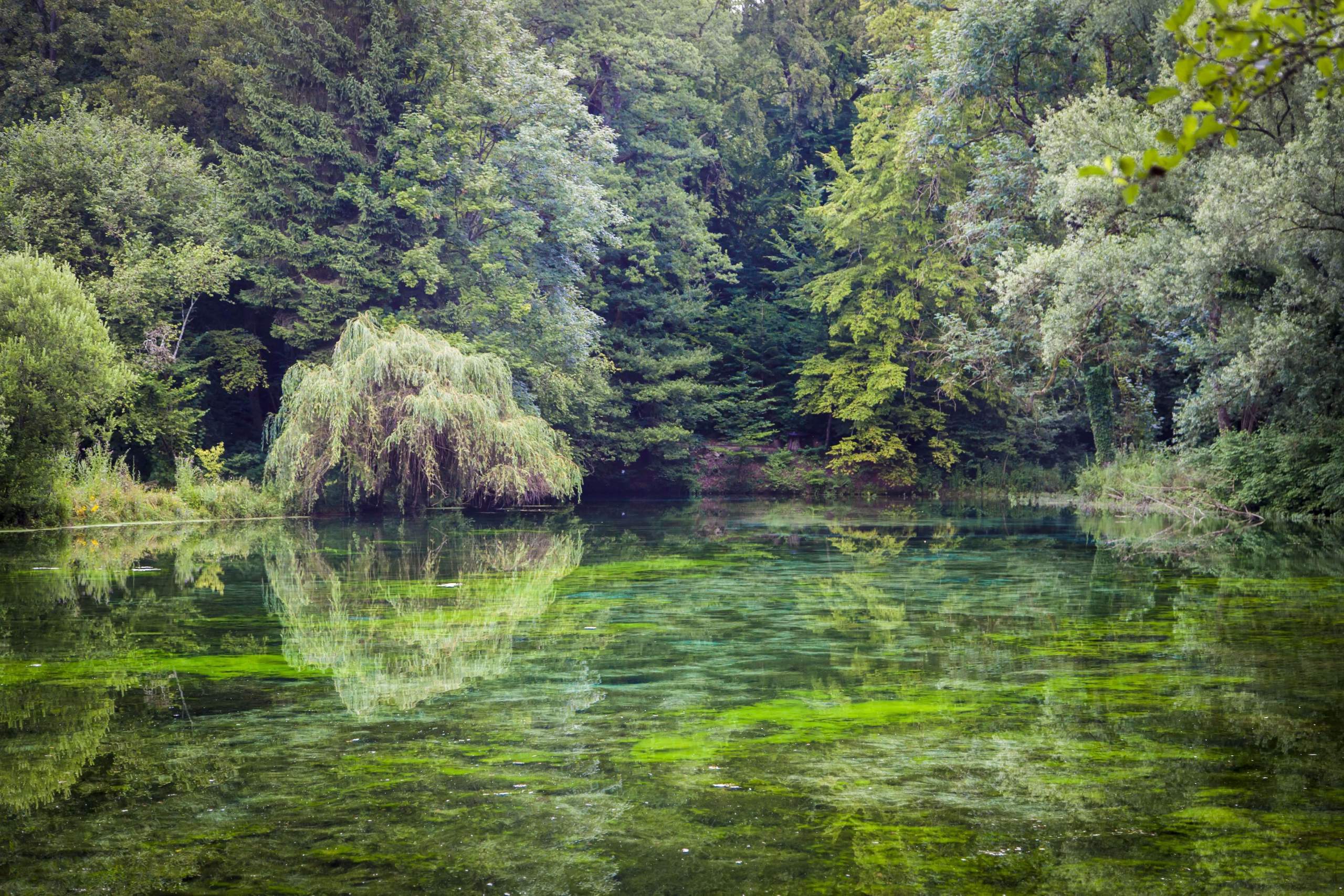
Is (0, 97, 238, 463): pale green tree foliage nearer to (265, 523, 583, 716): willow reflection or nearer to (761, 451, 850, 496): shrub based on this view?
(265, 523, 583, 716): willow reflection

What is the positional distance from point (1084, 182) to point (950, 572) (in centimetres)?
769

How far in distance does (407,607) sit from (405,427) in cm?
1008

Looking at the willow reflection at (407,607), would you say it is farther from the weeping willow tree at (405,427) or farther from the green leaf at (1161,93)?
the green leaf at (1161,93)

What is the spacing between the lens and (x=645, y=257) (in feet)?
96.1

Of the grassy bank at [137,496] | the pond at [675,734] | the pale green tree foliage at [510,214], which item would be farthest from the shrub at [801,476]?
the pond at [675,734]

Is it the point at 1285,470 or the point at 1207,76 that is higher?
the point at 1207,76

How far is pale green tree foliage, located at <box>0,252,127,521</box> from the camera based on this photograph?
15.0 meters

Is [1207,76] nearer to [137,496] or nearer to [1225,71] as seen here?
[1225,71]

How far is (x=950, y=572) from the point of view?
34.0ft

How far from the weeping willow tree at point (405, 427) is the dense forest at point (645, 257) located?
70 mm

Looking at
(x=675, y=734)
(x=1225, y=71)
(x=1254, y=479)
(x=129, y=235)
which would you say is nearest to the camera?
(x=1225, y=71)

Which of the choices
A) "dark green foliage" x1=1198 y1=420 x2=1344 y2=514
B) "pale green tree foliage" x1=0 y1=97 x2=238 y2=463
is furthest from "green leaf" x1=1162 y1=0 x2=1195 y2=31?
"pale green tree foliage" x1=0 y1=97 x2=238 y2=463

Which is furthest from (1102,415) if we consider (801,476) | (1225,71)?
(1225,71)

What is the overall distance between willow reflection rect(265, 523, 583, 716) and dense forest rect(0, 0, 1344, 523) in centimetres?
532
